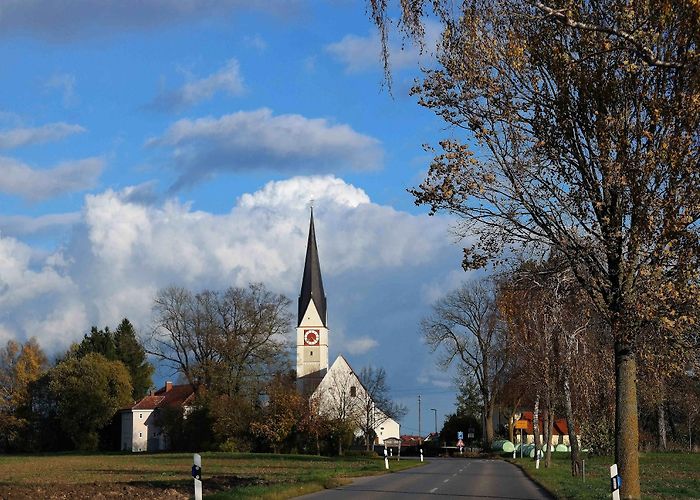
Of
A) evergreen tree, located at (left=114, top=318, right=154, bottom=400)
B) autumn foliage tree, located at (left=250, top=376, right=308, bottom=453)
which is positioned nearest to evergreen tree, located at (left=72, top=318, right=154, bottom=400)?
evergreen tree, located at (left=114, top=318, right=154, bottom=400)

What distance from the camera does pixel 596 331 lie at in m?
20.1

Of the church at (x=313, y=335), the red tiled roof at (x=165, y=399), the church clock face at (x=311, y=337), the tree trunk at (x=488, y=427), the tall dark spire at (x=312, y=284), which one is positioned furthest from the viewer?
the church clock face at (x=311, y=337)

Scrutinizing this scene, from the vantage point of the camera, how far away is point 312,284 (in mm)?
127875

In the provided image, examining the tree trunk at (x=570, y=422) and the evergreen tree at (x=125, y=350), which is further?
the evergreen tree at (x=125, y=350)

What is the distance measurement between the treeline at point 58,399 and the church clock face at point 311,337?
3137cm

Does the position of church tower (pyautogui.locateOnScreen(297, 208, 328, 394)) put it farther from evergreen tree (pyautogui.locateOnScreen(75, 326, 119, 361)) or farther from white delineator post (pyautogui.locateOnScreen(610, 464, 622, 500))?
white delineator post (pyautogui.locateOnScreen(610, 464, 622, 500))

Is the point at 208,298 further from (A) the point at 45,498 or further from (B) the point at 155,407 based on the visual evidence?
(A) the point at 45,498

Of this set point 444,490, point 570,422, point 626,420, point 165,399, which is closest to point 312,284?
point 165,399

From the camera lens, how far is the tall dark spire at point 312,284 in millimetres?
125438

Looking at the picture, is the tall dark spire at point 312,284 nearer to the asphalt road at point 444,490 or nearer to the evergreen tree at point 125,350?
the evergreen tree at point 125,350

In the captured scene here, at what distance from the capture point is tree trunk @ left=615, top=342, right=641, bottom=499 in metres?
17.7

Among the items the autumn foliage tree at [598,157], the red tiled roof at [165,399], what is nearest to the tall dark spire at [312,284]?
the red tiled roof at [165,399]

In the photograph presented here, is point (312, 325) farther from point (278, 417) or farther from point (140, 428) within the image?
point (278, 417)

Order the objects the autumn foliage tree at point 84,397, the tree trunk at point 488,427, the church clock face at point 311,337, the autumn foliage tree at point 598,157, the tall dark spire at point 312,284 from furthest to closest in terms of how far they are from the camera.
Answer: the church clock face at point 311,337 < the tall dark spire at point 312,284 < the autumn foliage tree at point 84,397 < the tree trunk at point 488,427 < the autumn foliage tree at point 598,157
